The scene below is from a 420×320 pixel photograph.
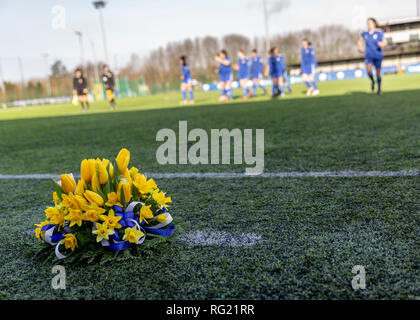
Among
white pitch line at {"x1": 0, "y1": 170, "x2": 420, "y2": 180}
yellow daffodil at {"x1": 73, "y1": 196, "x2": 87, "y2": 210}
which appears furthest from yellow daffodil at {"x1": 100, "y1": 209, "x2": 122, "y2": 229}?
white pitch line at {"x1": 0, "y1": 170, "x2": 420, "y2": 180}

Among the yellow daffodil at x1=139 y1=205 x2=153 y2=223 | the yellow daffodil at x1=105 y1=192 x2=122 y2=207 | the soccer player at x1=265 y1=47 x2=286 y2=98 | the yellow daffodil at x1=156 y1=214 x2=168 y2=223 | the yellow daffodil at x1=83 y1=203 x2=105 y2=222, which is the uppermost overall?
the soccer player at x1=265 y1=47 x2=286 y2=98

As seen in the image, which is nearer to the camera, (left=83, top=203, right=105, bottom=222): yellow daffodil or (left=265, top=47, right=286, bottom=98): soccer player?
(left=83, top=203, right=105, bottom=222): yellow daffodil

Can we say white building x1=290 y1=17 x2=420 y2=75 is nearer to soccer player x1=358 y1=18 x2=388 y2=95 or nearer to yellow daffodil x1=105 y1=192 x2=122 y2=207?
soccer player x1=358 y1=18 x2=388 y2=95

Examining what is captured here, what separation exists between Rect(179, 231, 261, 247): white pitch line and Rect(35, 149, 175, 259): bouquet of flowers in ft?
0.42

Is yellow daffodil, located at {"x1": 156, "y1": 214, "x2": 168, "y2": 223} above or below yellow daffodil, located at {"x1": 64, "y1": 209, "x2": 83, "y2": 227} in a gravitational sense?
below

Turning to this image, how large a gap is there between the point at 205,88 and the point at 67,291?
35.5 m

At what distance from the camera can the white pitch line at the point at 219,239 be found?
200cm

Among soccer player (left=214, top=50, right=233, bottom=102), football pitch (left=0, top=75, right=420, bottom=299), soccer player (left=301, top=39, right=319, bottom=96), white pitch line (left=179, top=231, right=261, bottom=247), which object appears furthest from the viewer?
soccer player (left=214, top=50, right=233, bottom=102)

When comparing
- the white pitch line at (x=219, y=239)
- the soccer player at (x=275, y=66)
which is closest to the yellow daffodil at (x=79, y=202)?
the white pitch line at (x=219, y=239)

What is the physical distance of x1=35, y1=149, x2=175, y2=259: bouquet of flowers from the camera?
1.82 m

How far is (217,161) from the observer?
4375 millimetres

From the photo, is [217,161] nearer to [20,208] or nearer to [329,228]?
[20,208]

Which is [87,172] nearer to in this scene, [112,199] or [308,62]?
[112,199]

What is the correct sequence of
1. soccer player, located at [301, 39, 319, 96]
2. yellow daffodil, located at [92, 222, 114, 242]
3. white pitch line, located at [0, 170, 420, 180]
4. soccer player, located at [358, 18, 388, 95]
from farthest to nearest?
soccer player, located at [301, 39, 319, 96] → soccer player, located at [358, 18, 388, 95] → white pitch line, located at [0, 170, 420, 180] → yellow daffodil, located at [92, 222, 114, 242]
